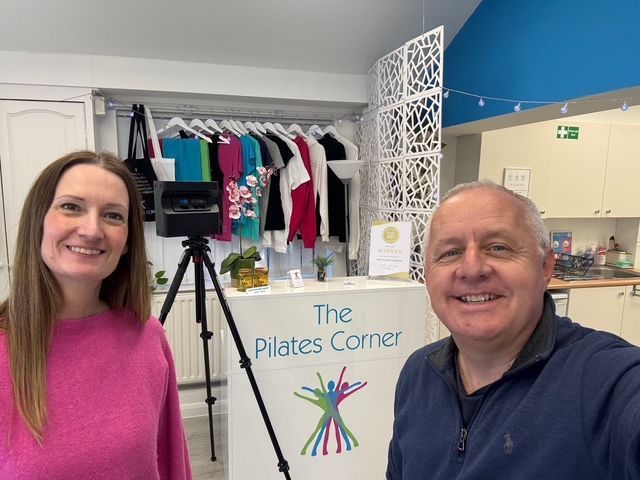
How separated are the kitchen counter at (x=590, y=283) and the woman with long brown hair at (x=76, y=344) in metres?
2.96

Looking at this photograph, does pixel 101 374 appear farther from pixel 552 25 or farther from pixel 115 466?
pixel 552 25

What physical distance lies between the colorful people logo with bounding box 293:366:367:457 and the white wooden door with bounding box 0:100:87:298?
6.72 feet

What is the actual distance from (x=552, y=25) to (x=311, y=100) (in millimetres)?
1546

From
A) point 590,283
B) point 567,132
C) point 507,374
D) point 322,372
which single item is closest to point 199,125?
point 322,372

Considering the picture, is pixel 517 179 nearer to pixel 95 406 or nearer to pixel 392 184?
pixel 392 184

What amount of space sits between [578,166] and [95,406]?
3665mm

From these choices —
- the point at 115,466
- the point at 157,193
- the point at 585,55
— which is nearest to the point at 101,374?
the point at 115,466

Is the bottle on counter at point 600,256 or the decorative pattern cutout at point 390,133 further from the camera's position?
the bottle on counter at point 600,256

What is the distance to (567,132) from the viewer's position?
330 cm

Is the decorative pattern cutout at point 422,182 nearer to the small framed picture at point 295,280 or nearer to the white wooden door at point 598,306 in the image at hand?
the small framed picture at point 295,280

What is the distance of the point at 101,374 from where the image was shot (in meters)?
0.92

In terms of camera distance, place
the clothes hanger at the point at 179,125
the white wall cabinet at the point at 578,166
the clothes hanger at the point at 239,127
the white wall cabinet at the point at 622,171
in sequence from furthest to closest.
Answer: the white wall cabinet at the point at 622,171 < the white wall cabinet at the point at 578,166 < the clothes hanger at the point at 239,127 < the clothes hanger at the point at 179,125

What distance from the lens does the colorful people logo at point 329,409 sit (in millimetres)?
2059

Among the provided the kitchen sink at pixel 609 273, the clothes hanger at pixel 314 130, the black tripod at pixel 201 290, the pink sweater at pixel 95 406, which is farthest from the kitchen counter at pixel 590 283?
the pink sweater at pixel 95 406
